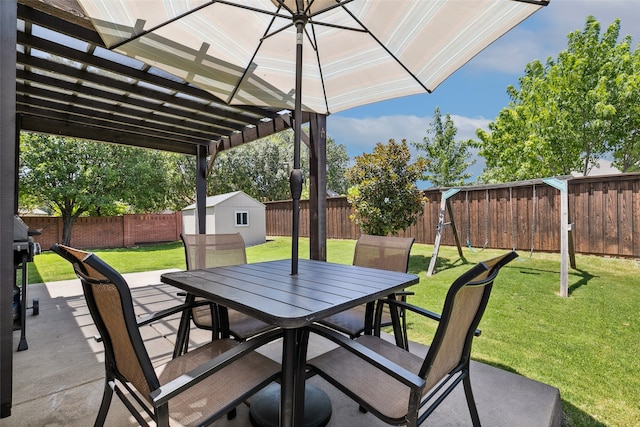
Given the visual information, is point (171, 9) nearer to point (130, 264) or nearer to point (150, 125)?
point (150, 125)

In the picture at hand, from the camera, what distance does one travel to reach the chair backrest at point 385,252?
2.46 meters

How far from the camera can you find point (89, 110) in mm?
4359

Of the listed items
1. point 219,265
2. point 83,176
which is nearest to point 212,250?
point 219,265

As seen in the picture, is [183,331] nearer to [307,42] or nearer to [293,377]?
[293,377]

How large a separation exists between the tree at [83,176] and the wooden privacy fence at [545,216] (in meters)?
12.5

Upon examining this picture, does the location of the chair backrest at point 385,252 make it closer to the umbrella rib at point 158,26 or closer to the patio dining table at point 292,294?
the patio dining table at point 292,294

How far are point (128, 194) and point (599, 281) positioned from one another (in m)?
15.9

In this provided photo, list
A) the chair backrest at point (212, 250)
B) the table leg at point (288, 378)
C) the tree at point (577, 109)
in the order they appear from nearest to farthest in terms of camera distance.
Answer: the table leg at point (288, 378) → the chair backrest at point (212, 250) → the tree at point (577, 109)

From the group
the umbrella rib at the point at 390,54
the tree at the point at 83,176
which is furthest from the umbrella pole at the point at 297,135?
the tree at the point at 83,176

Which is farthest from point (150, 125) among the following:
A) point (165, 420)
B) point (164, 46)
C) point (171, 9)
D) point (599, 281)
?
point (599, 281)

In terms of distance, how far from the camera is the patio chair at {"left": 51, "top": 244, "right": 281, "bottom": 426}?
105 centimetres

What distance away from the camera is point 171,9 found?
6.71 ft

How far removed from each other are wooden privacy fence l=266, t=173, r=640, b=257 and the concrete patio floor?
3.50 meters

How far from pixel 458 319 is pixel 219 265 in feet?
6.43
